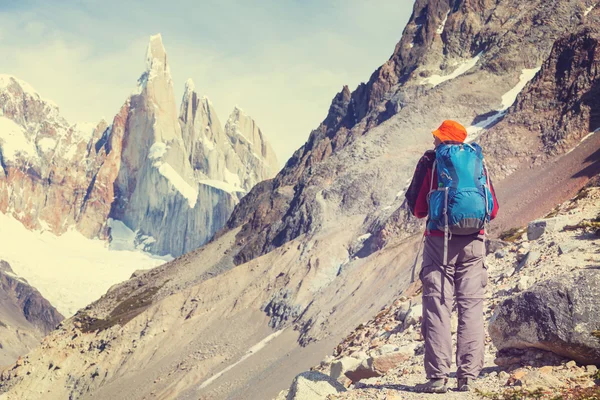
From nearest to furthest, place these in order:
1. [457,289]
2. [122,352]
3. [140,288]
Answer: [457,289]
[122,352]
[140,288]

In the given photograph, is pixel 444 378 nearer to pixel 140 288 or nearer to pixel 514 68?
pixel 514 68

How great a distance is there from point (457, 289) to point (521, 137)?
36993 millimetres

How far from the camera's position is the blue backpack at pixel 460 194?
7371 millimetres

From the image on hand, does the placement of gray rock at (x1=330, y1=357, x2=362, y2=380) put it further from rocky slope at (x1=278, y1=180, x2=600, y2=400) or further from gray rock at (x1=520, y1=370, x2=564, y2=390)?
gray rock at (x1=520, y1=370, x2=564, y2=390)

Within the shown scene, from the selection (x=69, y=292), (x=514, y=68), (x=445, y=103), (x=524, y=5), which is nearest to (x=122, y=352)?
(x=445, y=103)

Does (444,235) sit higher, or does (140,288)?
(140,288)

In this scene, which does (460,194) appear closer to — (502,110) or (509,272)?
(509,272)

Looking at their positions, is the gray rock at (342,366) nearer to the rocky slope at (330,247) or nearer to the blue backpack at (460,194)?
the blue backpack at (460,194)

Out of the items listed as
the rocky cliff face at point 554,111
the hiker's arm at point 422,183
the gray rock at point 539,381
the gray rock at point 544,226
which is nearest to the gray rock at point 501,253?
the gray rock at point 544,226

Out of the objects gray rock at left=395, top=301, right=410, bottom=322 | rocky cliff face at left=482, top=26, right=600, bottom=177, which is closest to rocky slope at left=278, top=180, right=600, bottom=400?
gray rock at left=395, top=301, right=410, bottom=322

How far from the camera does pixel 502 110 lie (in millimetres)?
54844

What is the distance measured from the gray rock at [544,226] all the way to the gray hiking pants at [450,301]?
21.4ft

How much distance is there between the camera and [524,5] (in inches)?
2670

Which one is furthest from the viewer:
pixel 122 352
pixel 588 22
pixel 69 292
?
pixel 69 292
